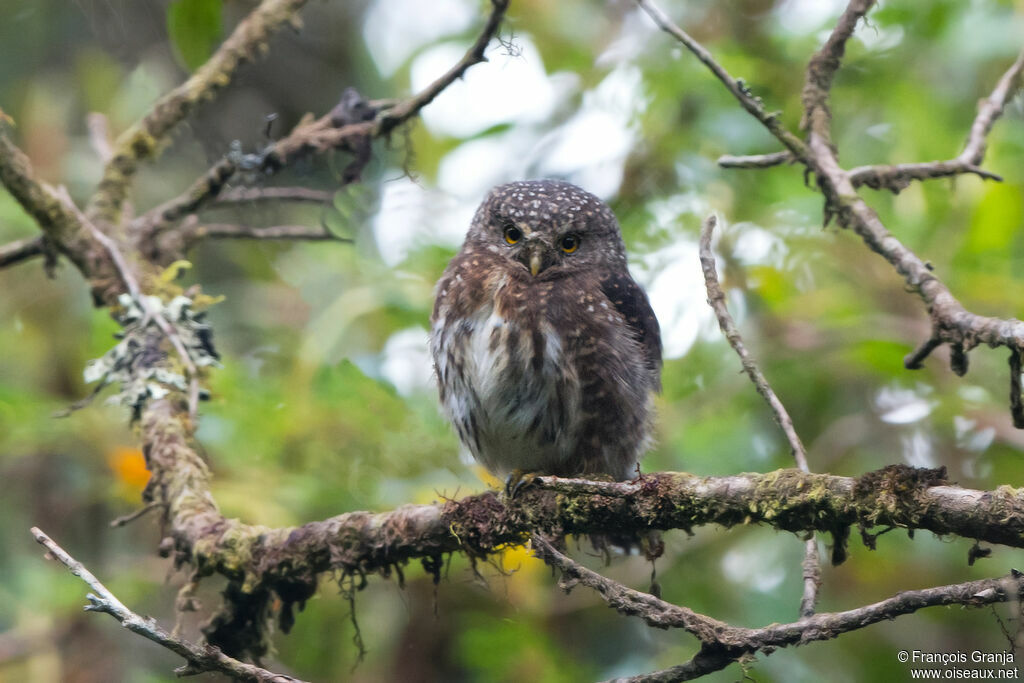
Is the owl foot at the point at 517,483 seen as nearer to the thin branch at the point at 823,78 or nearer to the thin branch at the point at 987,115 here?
the thin branch at the point at 823,78

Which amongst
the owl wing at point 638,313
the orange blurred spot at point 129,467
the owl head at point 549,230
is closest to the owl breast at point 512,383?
the owl head at point 549,230

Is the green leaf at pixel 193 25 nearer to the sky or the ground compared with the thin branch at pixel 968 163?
nearer to the sky

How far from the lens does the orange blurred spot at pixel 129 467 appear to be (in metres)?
3.98

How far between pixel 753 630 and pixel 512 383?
1402 millimetres

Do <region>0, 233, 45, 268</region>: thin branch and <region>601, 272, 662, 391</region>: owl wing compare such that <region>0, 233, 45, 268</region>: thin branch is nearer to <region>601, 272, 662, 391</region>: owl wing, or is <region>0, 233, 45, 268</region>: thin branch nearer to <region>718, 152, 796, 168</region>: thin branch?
<region>601, 272, 662, 391</region>: owl wing

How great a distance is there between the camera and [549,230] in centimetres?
340

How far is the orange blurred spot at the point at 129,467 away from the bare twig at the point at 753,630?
8.76ft

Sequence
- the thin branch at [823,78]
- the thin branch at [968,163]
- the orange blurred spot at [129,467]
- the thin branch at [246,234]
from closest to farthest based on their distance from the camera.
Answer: the thin branch at [968,163], the thin branch at [823,78], the thin branch at [246,234], the orange blurred spot at [129,467]

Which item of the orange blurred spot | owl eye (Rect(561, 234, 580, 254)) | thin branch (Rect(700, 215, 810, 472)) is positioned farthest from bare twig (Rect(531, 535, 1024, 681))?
the orange blurred spot

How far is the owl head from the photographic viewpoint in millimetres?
3342

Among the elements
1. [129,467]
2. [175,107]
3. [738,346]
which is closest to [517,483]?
[738,346]

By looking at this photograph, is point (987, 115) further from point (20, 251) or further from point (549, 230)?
point (20, 251)

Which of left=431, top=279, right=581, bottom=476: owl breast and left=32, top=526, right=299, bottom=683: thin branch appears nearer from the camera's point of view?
left=32, top=526, right=299, bottom=683: thin branch

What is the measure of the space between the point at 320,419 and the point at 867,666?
2.70 m
